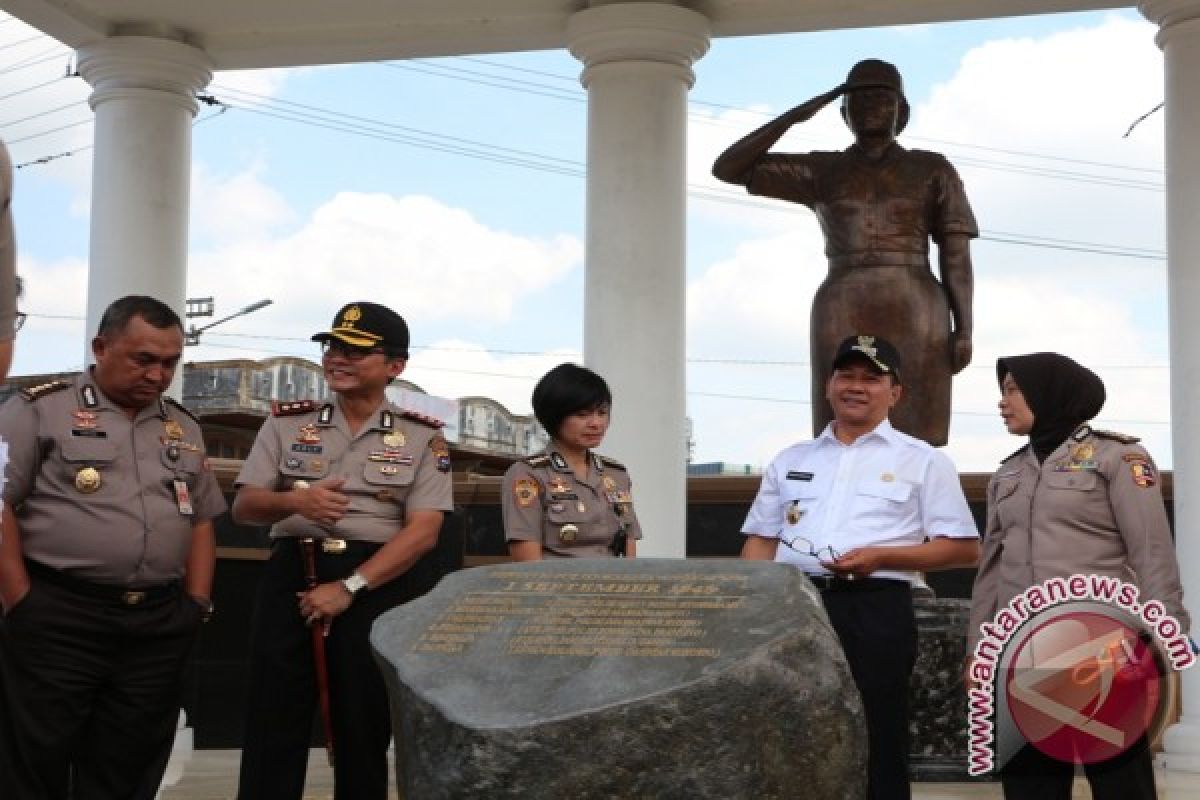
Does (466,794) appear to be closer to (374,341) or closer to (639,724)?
(639,724)

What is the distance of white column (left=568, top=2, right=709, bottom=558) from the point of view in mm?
8766

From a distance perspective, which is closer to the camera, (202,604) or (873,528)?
(873,528)

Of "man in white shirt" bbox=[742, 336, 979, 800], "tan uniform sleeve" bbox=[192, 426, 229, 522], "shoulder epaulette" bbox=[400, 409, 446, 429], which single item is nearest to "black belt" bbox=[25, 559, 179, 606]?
"tan uniform sleeve" bbox=[192, 426, 229, 522]

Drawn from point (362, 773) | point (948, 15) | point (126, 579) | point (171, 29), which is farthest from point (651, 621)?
point (171, 29)

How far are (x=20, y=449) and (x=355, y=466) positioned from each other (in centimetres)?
97


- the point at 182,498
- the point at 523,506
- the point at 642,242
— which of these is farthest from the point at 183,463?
the point at 642,242

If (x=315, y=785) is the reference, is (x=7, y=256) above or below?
above

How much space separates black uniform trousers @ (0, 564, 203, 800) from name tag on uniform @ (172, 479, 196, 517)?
24 centimetres

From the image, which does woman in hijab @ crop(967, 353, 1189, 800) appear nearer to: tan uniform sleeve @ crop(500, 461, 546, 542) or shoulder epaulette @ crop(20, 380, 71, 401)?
tan uniform sleeve @ crop(500, 461, 546, 542)

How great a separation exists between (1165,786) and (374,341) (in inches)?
166

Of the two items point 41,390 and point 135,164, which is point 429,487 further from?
point 135,164

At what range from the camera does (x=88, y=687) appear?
4887mm

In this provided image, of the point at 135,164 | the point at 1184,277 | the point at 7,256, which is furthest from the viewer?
the point at 135,164

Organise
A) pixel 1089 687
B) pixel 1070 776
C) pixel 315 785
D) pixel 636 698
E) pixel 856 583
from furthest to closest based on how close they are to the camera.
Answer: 1. pixel 315 785
2. pixel 856 583
3. pixel 1070 776
4. pixel 1089 687
5. pixel 636 698
